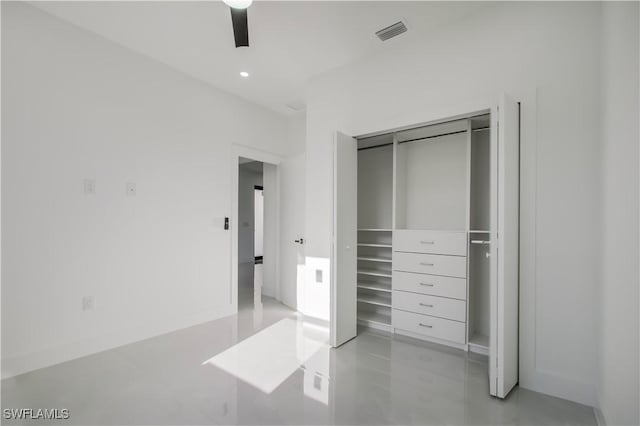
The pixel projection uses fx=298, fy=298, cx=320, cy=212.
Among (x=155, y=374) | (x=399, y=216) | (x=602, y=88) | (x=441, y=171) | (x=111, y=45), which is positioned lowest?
(x=155, y=374)

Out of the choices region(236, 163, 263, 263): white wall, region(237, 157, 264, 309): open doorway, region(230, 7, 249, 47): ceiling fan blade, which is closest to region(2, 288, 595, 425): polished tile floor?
region(230, 7, 249, 47): ceiling fan blade

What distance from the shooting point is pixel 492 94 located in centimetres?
239

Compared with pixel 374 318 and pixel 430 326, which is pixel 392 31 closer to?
pixel 430 326

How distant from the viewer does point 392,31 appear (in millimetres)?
2713

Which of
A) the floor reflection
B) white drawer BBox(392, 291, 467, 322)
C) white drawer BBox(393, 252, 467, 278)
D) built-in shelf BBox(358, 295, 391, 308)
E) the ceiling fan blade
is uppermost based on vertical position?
the ceiling fan blade

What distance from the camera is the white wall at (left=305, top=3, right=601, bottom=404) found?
2.00m

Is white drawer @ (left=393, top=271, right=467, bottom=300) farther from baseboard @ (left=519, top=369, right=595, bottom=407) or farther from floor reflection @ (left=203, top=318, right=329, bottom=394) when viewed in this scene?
floor reflection @ (left=203, top=318, right=329, bottom=394)

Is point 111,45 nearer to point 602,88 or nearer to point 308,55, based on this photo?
point 308,55

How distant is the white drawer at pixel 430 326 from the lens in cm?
279

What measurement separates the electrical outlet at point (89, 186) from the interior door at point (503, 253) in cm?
335

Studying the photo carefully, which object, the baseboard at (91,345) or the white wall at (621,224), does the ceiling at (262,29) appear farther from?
the baseboard at (91,345)

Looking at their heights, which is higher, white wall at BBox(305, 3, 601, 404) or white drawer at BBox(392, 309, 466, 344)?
white wall at BBox(305, 3, 601, 404)

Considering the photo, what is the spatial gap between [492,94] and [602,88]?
0.66 metres

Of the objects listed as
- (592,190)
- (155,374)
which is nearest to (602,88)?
(592,190)
